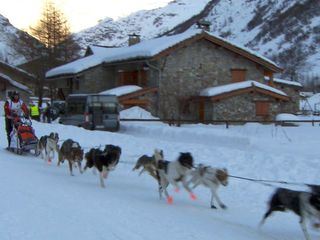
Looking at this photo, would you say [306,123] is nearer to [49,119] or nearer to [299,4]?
[49,119]

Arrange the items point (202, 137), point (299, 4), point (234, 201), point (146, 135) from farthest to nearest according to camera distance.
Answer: point (299, 4), point (146, 135), point (202, 137), point (234, 201)

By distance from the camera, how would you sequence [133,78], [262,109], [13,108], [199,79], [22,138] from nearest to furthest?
[22,138] → [13,108] → [262,109] → [199,79] → [133,78]

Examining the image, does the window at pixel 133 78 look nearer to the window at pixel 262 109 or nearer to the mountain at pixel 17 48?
the window at pixel 262 109

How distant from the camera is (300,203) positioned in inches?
268

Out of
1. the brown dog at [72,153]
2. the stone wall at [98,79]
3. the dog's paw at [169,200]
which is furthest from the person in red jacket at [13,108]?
the stone wall at [98,79]

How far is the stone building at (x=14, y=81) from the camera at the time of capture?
59.2 metres

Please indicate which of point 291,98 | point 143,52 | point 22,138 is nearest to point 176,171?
point 22,138

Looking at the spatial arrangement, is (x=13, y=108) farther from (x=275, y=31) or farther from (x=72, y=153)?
(x=275, y=31)

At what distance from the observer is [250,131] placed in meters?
26.5

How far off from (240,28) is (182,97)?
101m

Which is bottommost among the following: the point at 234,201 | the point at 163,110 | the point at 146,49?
the point at 234,201

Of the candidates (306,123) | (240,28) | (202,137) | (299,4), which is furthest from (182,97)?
(240,28)

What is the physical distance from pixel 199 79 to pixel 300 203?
31942 mm

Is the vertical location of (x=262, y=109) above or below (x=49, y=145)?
above
